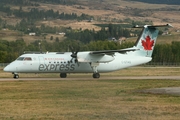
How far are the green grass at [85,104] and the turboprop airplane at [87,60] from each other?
13.7 metres

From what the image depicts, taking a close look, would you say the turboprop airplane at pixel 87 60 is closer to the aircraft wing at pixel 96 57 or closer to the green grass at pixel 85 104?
the aircraft wing at pixel 96 57

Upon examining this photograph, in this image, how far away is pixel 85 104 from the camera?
1123 inches

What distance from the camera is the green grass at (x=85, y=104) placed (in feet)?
79.3

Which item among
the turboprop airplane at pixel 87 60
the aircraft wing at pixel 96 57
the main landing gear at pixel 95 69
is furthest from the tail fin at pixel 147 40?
the main landing gear at pixel 95 69

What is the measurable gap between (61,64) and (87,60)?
2.81 m

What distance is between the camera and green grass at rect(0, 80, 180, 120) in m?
24.2

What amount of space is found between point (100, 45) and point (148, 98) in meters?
95.6

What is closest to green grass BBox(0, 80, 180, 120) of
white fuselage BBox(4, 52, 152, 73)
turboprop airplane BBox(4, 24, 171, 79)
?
white fuselage BBox(4, 52, 152, 73)

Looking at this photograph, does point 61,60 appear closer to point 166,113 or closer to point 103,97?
point 103,97

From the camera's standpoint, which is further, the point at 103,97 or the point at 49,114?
the point at 103,97

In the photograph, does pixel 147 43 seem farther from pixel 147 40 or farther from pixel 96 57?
pixel 96 57

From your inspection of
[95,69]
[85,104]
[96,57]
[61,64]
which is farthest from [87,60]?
[85,104]

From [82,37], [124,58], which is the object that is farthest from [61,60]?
[82,37]

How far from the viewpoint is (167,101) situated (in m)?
30.1
